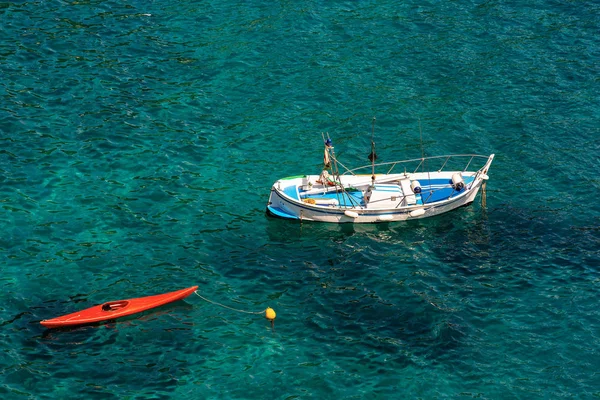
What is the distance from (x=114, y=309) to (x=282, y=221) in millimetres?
12320

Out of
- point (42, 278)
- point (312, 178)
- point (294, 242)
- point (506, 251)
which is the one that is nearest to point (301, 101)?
point (312, 178)

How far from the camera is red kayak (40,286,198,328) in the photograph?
42406 millimetres

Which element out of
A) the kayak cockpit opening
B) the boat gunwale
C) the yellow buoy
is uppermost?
the boat gunwale

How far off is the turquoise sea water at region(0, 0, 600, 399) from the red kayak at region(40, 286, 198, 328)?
60 centimetres

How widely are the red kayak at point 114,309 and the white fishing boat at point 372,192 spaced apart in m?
9.57

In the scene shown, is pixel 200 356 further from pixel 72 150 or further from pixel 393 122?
pixel 393 122

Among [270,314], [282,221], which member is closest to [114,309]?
[270,314]

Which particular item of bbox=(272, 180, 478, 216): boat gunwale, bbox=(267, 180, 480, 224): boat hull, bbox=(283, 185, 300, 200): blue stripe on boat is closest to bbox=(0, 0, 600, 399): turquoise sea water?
bbox=(267, 180, 480, 224): boat hull

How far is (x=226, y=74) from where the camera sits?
2494 inches

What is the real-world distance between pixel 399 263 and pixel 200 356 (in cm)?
1271

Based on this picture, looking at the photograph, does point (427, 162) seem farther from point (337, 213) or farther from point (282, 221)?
point (282, 221)

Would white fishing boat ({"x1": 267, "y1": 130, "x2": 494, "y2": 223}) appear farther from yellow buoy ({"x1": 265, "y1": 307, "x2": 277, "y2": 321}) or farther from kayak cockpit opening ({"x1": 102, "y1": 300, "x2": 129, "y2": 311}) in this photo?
kayak cockpit opening ({"x1": 102, "y1": 300, "x2": 129, "y2": 311})

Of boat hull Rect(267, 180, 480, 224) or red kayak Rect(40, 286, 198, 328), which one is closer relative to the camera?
red kayak Rect(40, 286, 198, 328)

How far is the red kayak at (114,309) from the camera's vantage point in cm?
4241
